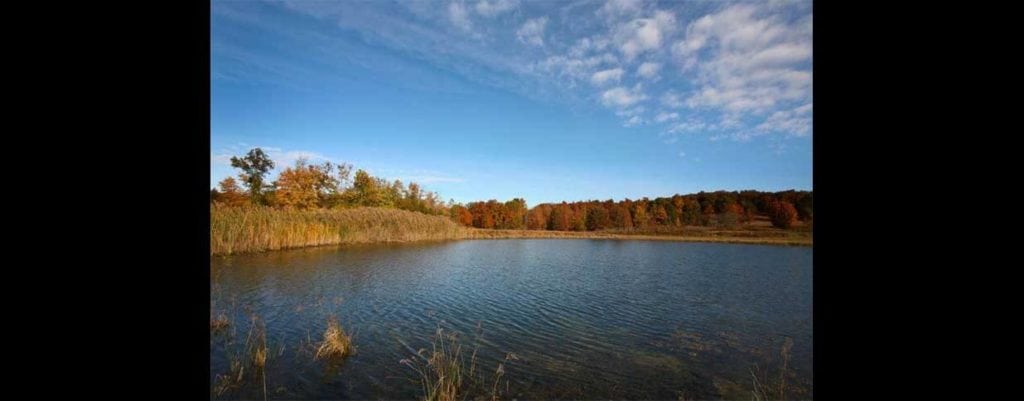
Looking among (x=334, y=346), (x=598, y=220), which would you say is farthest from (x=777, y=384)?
(x=598, y=220)

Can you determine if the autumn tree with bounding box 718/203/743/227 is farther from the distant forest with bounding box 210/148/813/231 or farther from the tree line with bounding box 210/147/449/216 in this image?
the tree line with bounding box 210/147/449/216

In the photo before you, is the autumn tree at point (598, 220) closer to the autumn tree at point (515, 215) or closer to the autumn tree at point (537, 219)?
the autumn tree at point (537, 219)

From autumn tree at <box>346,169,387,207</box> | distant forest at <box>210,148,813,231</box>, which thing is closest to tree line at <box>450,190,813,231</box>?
distant forest at <box>210,148,813,231</box>

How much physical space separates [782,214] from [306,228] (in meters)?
41.3

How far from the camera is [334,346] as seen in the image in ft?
18.1

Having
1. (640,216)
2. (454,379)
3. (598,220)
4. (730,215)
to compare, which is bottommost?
(454,379)

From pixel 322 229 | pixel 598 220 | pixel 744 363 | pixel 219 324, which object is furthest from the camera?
pixel 598 220

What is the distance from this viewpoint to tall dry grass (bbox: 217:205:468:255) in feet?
48.8

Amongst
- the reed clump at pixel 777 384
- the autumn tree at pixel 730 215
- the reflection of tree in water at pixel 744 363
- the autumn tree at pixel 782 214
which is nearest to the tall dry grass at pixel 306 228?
the reflection of tree in water at pixel 744 363

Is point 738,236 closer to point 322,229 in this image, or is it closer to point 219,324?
point 322,229
